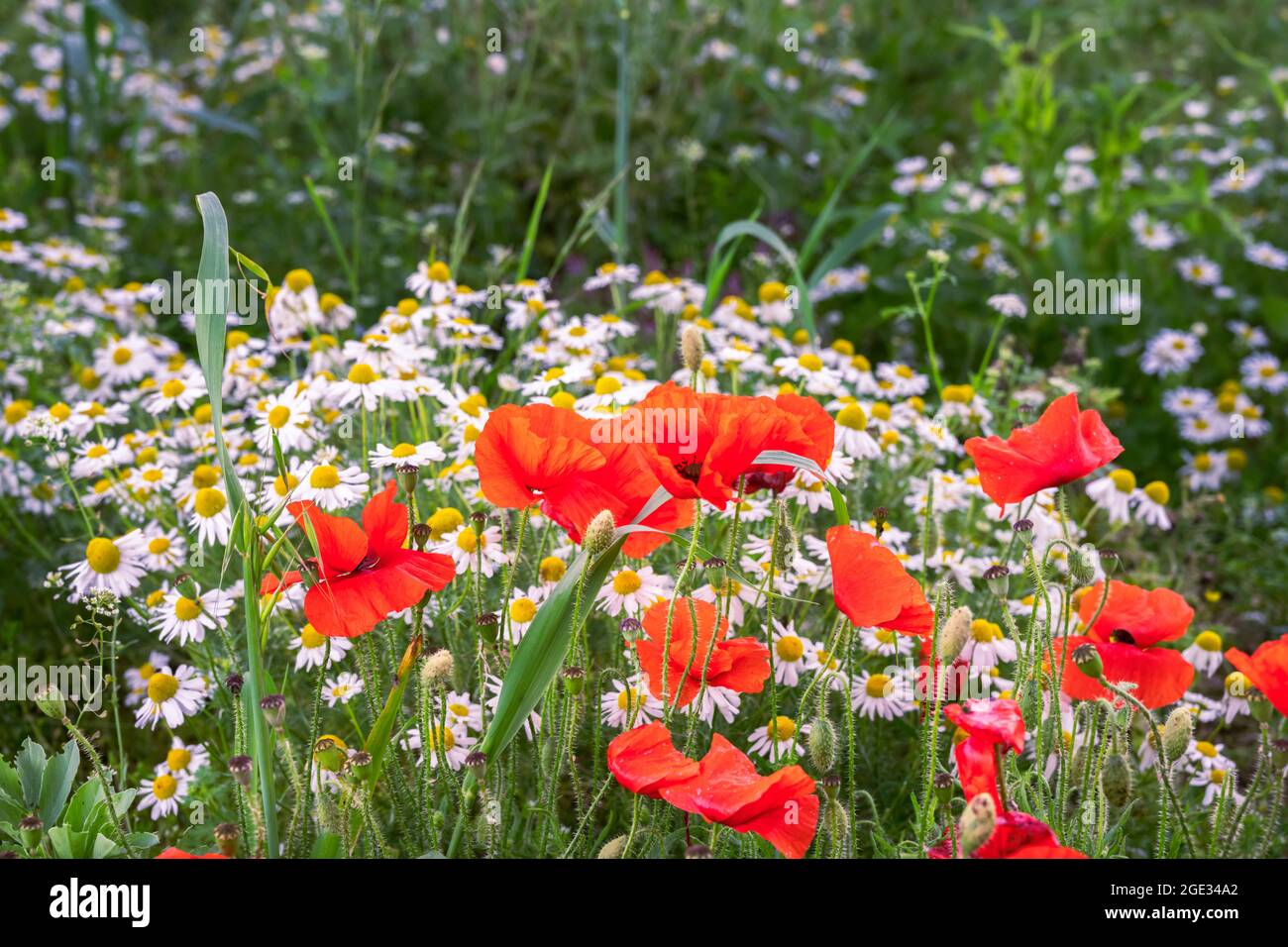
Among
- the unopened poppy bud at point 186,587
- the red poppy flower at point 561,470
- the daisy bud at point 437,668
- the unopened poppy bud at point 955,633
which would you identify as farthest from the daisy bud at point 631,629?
the unopened poppy bud at point 186,587

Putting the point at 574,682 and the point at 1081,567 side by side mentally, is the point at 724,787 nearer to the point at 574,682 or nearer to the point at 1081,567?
the point at 574,682

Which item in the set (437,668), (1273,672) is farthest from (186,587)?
(1273,672)

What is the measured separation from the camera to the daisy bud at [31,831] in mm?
1187

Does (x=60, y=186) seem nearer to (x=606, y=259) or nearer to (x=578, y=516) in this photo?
(x=606, y=259)

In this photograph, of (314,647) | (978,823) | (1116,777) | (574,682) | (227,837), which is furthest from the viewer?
(314,647)

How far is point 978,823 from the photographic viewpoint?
989 mm

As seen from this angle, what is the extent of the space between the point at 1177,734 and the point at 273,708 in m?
0.88

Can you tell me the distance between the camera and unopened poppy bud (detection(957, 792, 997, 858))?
38.6 inches

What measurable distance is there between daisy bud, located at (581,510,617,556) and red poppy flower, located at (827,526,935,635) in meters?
0.22

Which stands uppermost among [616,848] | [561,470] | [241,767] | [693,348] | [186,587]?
[693,348]
